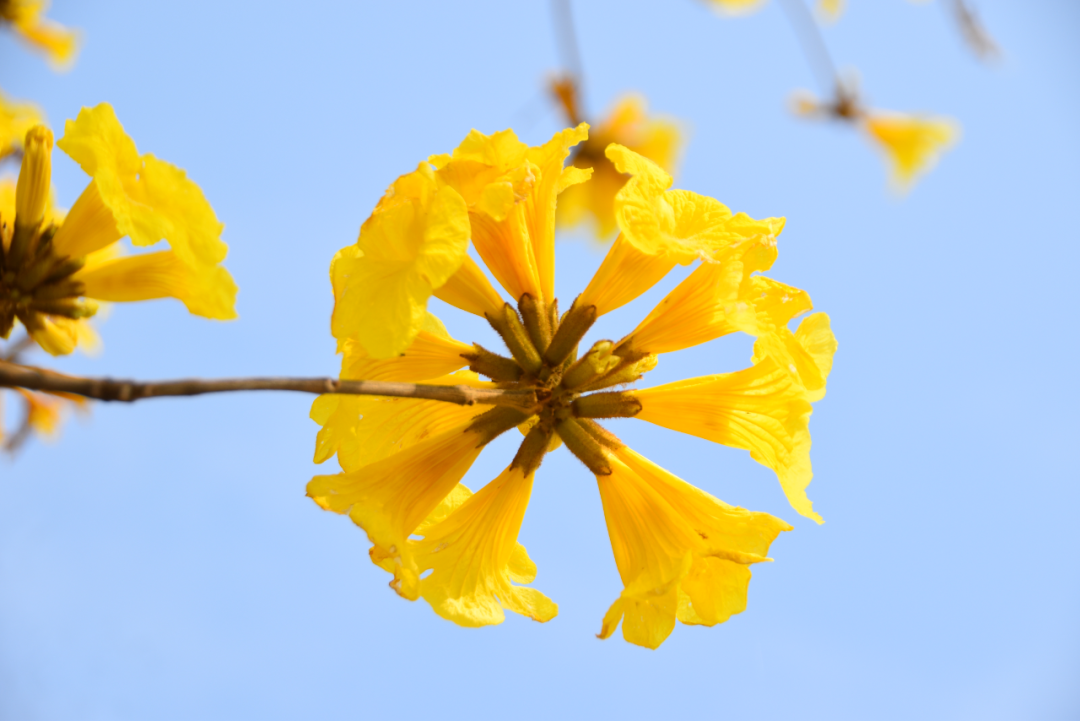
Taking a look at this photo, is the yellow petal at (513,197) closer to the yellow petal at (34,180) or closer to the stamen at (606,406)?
the stamen at (606,406)

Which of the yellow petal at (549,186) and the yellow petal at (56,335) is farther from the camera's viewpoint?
the yellow petal at (56,335)

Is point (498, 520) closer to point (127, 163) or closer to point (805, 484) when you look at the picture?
point (805, 484)

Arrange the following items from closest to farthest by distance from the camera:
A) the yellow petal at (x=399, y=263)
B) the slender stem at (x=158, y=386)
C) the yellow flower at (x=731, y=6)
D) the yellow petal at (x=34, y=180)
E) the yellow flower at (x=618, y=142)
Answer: the slender stem at (x=158, y=386)
the yellow petal at (x=399, y=263)
the yellow petal at (x=34, y=180)
the yellow flower at (x=731, y=6)
the yellow flower at (x=618, y=142)

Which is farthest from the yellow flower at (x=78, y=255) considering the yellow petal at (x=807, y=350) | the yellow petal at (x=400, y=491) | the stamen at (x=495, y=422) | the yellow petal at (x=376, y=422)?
the yellow petal at (x=807, y=350)

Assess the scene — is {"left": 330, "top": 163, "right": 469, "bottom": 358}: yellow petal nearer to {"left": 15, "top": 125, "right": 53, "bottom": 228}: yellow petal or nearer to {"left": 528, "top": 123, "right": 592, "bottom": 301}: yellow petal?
{"left": 528, "top": 123, "right": 592, "bottom": 301}: yellow petal

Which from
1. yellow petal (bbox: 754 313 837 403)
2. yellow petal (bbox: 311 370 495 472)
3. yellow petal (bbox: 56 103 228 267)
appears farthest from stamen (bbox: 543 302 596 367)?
yellow petal (bbox: 56 103 228 267)

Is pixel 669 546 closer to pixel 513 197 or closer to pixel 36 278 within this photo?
pixel 513 197
